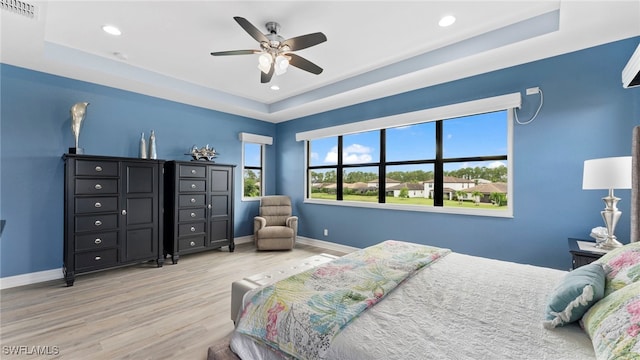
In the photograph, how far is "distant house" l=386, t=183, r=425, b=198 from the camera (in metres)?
4.05

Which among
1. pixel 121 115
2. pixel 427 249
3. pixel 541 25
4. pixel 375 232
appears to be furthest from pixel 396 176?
pixel 121 115

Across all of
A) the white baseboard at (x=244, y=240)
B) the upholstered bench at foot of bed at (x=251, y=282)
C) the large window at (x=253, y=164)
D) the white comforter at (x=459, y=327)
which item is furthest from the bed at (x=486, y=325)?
the large window at (x=253, y=164)

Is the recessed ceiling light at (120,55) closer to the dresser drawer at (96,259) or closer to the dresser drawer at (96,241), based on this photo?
the dresser drawer at (96,241)

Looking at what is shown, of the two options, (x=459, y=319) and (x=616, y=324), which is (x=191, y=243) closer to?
(x=459, y=319)

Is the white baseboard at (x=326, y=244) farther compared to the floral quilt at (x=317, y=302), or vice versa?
the white baseboard at (x=326, y=244)

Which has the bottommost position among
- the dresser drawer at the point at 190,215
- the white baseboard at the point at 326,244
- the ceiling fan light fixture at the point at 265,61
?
the white baseboard at the point at 326,244

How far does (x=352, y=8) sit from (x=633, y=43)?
8.78 feet

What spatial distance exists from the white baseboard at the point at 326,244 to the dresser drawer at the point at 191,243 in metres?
1.91

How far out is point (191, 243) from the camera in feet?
14.0

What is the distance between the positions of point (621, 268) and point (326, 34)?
2903mm

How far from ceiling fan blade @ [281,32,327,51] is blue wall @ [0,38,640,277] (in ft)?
6.83

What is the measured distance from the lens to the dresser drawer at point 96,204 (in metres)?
3.25

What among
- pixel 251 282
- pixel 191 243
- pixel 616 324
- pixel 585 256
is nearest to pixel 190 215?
pixel 191 243

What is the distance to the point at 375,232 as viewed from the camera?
438 cm
